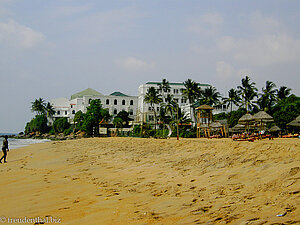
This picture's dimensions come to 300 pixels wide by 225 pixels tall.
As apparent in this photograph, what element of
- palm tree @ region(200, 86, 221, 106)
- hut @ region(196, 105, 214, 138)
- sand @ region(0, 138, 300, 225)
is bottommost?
sand @ region(0, 138, 300, 225)

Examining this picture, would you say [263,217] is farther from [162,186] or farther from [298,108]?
[298,108]

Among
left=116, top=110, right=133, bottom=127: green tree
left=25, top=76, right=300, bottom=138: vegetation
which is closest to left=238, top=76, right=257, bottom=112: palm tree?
left=25, top=76, right=300, bottom=138: vegetation

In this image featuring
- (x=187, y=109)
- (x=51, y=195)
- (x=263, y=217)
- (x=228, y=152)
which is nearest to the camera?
(x=263, y=217)

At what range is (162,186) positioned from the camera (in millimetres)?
7035

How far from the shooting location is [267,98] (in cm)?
5250

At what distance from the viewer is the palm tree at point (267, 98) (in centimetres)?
4966

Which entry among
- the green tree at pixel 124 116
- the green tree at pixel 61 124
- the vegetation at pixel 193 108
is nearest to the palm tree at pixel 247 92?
the vegetation at pixel 193 108

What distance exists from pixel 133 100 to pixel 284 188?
78301 mm

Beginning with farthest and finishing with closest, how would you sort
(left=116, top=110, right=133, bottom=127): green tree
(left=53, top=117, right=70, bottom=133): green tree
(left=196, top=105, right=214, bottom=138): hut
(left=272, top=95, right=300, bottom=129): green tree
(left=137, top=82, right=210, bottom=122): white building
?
1. (left=53, top=117, right=70, bottom=133): green tree
2. (left=137, top=82, right=210, bottom=122): white building
3. (left=116, top=110, right=133, bottom=127): green tree
4. (left=272, top=95, right=300, bottom=129): green tree
5. (left=196, top=105, right=214, bottom=138): hut

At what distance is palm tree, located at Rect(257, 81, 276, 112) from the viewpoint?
4966cm

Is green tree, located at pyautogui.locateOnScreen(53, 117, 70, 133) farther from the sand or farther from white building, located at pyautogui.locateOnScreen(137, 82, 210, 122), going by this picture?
the sand

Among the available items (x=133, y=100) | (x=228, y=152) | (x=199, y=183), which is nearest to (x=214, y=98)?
(x=133, y=100)

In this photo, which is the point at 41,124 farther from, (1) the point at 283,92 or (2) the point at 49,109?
(1) the point at 283,92

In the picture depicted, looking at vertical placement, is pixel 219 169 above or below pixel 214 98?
below
